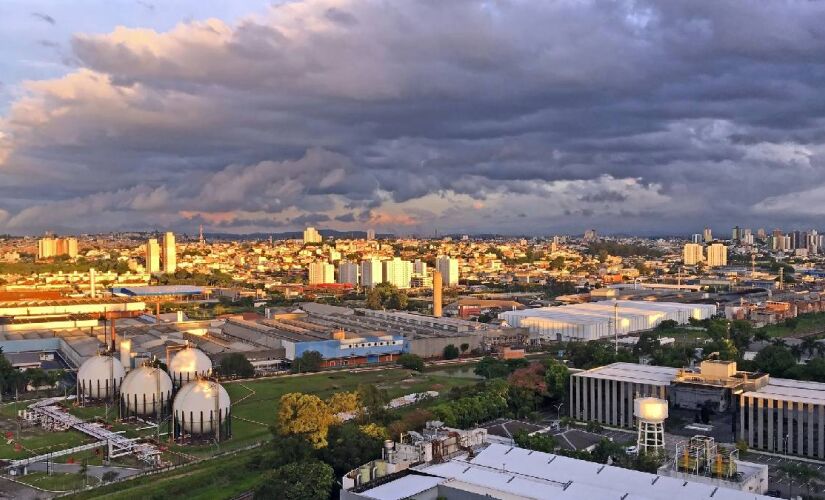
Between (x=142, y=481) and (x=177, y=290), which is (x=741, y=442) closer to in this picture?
(x=142, y=481)

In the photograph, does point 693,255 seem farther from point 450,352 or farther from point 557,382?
point 557,382

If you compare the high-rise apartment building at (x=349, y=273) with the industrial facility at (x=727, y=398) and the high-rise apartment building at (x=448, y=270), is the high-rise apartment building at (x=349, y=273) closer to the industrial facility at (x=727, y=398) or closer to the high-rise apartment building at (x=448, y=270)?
the high-rise apartment building at (x=448, y=270)

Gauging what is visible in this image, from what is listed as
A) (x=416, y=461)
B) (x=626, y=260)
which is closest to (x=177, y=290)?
(x=416, y=461)

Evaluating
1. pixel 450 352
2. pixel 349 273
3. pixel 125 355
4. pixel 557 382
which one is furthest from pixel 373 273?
pixel 557 382

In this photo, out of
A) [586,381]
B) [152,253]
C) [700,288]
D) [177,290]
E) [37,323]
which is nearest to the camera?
[586,381]

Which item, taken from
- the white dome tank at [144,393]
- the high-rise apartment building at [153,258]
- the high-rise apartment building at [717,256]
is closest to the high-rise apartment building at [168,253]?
the high-rise apartment building at [153,258]

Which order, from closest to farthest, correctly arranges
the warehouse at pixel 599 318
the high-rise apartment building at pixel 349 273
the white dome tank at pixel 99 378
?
the white dome tank at pixel 99 378, the warehouse at pixel 599 318, the high-rise apartment building at pixel 349 273

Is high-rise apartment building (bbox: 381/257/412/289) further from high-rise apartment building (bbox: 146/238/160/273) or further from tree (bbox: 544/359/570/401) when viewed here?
tree (bbox: 544/359/570/401)
